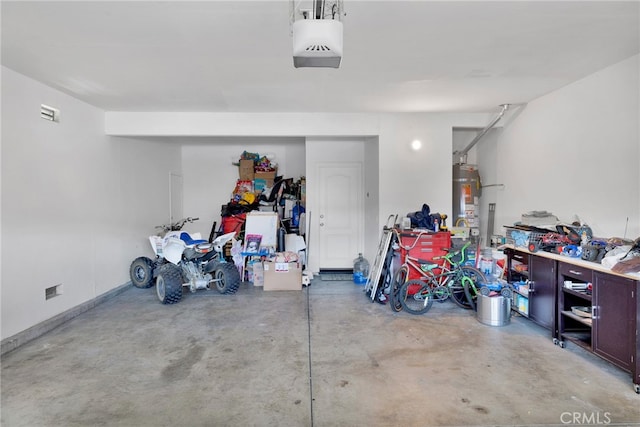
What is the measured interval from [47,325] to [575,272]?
519 cm

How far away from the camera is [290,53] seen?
302 centimetres

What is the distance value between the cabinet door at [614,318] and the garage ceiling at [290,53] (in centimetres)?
193

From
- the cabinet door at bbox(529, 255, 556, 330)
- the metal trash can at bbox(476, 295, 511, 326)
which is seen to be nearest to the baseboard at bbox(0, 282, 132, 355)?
the metal trash can at bbox(476, 295, 511, 326)

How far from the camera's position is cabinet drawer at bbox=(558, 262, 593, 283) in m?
2.82

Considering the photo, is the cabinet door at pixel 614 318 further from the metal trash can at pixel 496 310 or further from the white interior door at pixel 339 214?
the white interior door at pixel 339 214

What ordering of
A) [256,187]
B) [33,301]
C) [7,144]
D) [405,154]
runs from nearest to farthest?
[7,144], [33,301], [405,154], [256,187]

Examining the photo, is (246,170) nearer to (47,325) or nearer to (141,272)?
(141,272)

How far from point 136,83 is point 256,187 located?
3.68m

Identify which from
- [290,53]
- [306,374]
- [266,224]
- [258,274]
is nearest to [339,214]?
[266,224]

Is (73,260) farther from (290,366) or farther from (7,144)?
(290,366)

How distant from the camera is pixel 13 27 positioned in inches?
99.7

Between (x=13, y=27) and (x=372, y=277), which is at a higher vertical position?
(x=13, y=27)

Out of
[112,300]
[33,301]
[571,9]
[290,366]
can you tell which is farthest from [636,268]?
[112,300]

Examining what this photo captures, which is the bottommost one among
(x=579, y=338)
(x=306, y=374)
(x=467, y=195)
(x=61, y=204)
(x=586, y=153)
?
(x=306, y=374)
